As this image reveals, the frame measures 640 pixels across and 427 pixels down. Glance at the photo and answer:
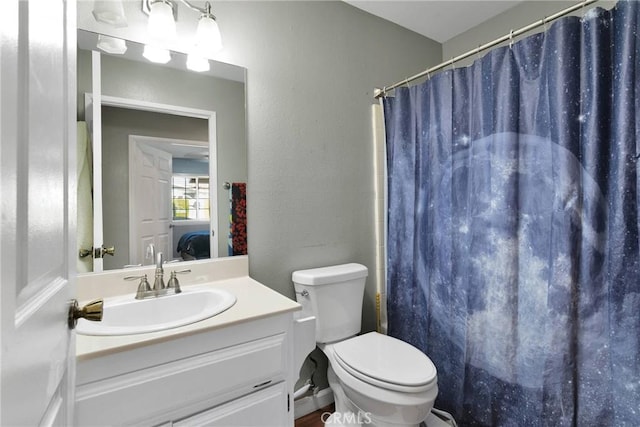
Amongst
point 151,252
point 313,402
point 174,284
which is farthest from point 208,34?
point 313,402

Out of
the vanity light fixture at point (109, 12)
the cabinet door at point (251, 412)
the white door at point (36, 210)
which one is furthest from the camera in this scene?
the vanity light fixture at point (109, 12)

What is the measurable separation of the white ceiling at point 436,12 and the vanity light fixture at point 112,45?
128cm

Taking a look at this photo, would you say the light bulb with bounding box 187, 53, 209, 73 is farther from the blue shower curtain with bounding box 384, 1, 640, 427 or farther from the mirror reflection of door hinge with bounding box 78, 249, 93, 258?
the blue shower curtain with bounding box 384, 1, 640, 427

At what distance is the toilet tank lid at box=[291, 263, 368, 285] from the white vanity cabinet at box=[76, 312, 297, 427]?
0.46 meters

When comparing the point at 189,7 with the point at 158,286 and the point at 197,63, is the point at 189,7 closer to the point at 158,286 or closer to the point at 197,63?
the point at 197,63

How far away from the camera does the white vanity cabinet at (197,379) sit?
772 mm

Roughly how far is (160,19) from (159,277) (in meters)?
1.04

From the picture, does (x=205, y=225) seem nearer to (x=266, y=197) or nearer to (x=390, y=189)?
(x=266, y=197)

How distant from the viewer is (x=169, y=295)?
3.90ft

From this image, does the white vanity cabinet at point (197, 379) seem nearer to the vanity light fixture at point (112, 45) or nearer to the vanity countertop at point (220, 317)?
the vanity countertop at point (220, 317)

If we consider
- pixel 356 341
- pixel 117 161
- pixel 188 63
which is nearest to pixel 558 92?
pixel 356 341

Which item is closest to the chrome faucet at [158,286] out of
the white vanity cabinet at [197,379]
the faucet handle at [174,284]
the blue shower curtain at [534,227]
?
the faucet handle at [174,284]

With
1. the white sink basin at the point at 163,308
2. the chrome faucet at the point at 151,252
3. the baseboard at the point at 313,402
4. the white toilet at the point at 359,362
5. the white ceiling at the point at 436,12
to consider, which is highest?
the white ceiling at the point at 436,12

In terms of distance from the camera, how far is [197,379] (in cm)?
89
